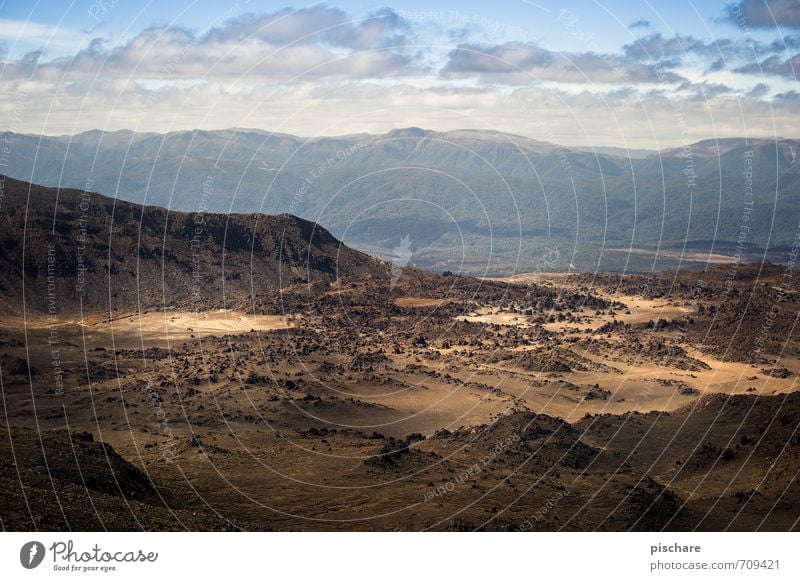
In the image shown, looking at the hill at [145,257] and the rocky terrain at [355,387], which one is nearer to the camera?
the rocky terrain at [355,387]

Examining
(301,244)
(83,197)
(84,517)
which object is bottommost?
(84,517)

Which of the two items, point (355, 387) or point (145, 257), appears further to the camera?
point (145, 257)

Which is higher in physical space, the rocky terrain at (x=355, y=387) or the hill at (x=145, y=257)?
the hill at (x=145, y=257)

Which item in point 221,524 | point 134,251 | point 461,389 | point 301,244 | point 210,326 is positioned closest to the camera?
point 221,524

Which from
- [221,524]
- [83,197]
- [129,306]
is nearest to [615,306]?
[129,306]

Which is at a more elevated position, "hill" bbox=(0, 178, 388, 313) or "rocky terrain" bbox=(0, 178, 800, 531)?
"hill" bbox=(0, 178, 388, 313)

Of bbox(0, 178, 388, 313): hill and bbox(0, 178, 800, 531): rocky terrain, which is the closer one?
bbox(0, 178, 800, 531): rocky terrain

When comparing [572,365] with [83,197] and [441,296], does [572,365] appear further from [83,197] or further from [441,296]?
[83,197]

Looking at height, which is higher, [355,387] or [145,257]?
[145,257]
